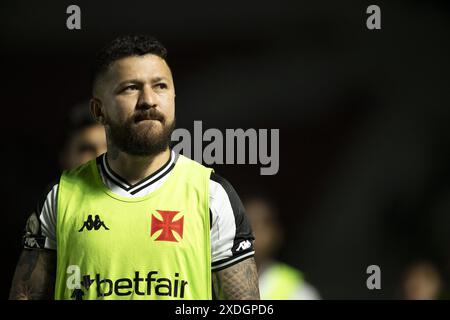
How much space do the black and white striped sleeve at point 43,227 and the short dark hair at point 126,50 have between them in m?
0.43

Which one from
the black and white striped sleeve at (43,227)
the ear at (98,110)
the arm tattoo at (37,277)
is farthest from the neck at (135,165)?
the arm tattoo at (37,277)

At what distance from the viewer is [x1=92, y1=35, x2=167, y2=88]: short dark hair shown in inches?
84.0

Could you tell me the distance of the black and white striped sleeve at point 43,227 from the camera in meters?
2.15

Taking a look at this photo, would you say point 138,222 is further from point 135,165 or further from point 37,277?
point 37,277

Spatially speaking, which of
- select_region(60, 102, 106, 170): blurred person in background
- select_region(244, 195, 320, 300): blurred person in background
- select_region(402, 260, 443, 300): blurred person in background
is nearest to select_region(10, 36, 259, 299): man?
select_region(60, 102, 106, 170): blurred person in background

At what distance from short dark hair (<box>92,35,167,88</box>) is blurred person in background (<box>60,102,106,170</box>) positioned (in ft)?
2.30

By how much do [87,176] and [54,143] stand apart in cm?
104

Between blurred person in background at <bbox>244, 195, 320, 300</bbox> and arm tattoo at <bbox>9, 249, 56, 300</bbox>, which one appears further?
blurred person in background at <bbox>244, 195, 320, 300</bbox>

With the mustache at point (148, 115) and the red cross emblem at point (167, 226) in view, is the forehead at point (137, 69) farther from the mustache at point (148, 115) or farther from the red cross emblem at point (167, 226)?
the red cross emblem at point (167, 226)

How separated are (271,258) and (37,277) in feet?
4.99

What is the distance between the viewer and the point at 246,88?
11.3 feet

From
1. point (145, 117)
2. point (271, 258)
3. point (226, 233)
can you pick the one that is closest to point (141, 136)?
point (145, 117)

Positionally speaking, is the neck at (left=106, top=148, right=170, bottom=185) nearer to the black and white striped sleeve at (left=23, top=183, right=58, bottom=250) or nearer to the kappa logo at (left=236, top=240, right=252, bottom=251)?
the black and white striped sleeve at (left=23, top=183, right=58, bottom=250)

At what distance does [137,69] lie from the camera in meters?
2.11
